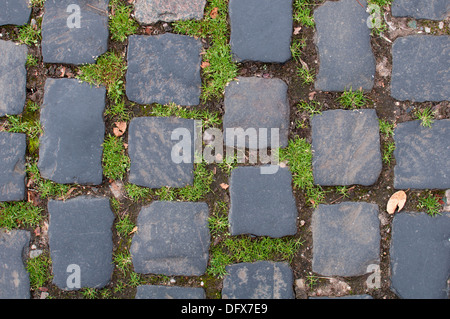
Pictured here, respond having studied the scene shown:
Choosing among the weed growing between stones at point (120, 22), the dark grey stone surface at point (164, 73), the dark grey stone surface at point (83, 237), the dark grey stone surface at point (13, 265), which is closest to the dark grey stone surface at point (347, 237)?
the dark grey stone surface at point (164, 73)

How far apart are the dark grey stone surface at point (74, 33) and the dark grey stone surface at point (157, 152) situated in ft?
1.78

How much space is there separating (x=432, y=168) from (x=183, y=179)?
1.59 meters

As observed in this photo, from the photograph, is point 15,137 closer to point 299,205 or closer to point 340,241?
point 299,205

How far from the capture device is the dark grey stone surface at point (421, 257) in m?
2.23

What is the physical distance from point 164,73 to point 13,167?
1150 mm

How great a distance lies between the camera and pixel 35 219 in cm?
232

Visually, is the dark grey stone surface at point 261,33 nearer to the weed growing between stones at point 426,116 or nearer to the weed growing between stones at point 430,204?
the weed growing between stones at point 426,116

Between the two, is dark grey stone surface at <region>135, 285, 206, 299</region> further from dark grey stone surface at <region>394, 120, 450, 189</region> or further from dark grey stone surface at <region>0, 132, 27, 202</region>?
dark grey stone surface at <region>394, 120, 450, 189</region>

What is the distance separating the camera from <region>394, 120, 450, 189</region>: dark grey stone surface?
7.39 feet

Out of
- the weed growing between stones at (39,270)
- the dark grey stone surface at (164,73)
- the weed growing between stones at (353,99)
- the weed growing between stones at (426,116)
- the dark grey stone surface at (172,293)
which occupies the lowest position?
the dark grey stone surface at (172,293)

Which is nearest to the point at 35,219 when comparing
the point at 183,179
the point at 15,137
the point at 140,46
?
the point at 15,137

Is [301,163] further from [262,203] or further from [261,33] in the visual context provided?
[261,33]

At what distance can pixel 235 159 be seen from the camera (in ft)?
7.46

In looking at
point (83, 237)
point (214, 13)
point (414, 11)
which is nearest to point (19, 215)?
point (83, 237)
